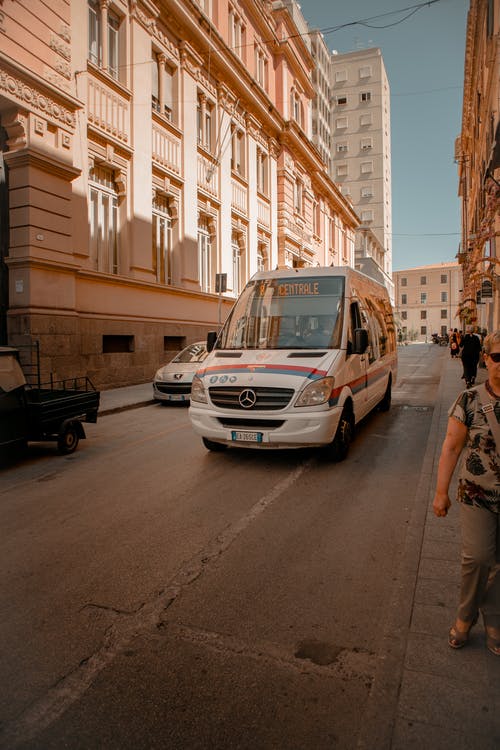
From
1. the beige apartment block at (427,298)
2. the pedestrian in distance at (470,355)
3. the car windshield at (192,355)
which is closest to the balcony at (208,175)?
the car windshield at (192,355)

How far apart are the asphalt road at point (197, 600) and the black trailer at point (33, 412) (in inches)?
23.9

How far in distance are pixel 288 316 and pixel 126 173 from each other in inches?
461

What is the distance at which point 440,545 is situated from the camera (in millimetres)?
4301

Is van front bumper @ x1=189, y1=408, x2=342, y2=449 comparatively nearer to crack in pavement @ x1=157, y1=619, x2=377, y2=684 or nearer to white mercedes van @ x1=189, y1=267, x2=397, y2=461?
white mercedes van @ x1=189, y1=267, x2=397, y2=461

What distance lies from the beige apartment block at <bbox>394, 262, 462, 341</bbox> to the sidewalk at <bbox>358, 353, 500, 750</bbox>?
10501cm

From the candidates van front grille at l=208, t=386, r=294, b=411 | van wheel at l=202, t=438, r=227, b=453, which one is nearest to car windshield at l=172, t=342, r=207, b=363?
van wheel at l=202, t=438, r=227, b=453

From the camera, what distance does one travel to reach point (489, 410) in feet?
9.23

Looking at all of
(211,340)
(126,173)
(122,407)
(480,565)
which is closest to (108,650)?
(480,565)

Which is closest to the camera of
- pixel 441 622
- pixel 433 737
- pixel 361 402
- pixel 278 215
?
pixel 433 737

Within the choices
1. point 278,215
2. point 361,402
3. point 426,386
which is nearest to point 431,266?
point 278,215

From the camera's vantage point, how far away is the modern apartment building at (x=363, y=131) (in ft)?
244

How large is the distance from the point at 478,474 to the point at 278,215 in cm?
3055

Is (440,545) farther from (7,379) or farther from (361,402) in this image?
(7,379)

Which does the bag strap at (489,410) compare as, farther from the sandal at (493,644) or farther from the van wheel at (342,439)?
the van wheel at (342,439)
